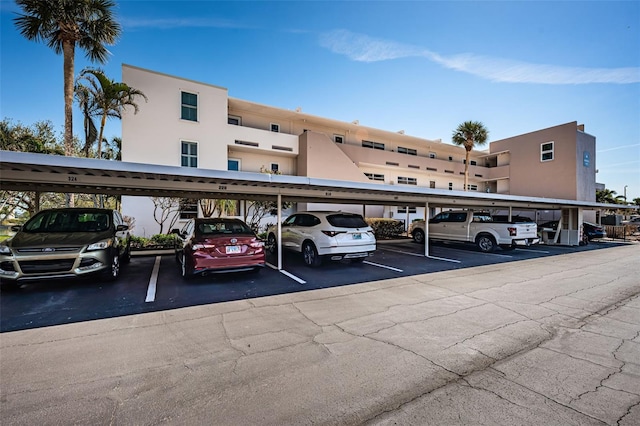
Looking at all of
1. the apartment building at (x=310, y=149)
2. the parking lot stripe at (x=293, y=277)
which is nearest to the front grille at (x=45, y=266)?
the parking lot stripe at (x=293, y=277)

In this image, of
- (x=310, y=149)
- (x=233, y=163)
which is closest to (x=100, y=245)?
(x=233, y=163)

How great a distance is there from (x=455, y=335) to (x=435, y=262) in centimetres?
623

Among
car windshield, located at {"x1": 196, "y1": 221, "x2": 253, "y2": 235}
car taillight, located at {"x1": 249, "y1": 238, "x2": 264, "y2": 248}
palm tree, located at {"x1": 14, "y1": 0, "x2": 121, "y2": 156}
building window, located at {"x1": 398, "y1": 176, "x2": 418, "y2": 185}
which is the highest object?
palm tree, located at {"x1": 14, "y1": 0, "x2": 121, "y2": 156}

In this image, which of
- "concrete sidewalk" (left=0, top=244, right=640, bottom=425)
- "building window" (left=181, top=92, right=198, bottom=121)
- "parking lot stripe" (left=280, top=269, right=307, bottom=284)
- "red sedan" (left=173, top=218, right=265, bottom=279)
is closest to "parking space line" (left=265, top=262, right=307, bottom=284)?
"parking lot stripe" (left=280, top=269, right=307, bottom=284)

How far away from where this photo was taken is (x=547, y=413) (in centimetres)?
241

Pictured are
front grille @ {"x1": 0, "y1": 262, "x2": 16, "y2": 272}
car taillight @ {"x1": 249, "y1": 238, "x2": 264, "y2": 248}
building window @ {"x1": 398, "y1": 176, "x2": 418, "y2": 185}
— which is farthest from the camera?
building window @ {"x1": 398, "y1": 176, "x2": 418, "y2": 185}

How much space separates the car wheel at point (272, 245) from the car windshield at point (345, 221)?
284cm

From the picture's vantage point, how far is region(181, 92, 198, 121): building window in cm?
1586

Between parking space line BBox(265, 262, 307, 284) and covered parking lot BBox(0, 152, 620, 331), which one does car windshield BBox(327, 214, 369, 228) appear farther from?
parking space line BBox(265, 262, 307, 284)

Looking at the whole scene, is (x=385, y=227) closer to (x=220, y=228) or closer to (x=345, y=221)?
(x=345, y=221)

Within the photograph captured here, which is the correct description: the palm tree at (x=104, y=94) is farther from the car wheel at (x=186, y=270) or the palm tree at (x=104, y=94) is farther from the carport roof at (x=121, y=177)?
the car wheel at (x=186, y=270)

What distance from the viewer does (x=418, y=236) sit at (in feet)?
52.3

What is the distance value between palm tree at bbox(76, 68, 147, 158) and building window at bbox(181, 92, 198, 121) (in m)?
2.13

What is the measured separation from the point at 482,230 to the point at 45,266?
14673mm
